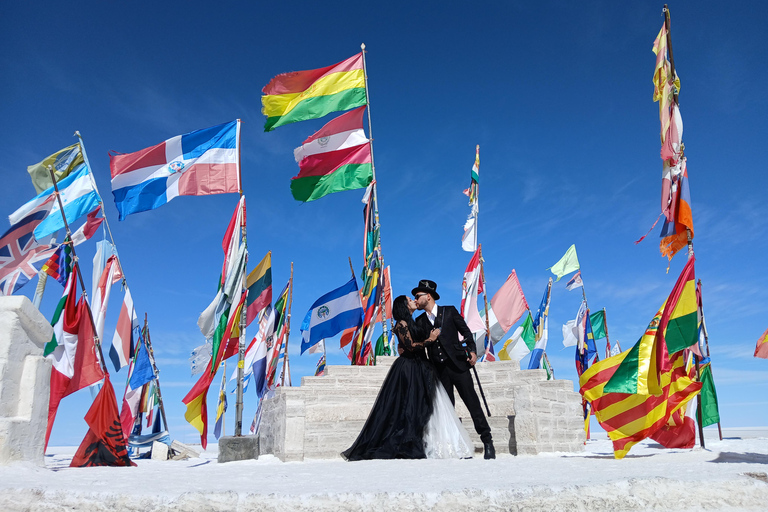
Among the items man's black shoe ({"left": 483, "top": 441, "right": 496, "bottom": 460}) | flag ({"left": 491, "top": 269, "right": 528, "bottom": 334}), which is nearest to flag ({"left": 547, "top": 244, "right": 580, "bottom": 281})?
flag ({"left": 491, "top": 269, "right": 528, "bottom": 334})

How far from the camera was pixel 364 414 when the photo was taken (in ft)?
26.9

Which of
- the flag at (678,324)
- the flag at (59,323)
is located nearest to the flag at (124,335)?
the flag at (59,323)

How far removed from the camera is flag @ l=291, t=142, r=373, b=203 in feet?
41.4

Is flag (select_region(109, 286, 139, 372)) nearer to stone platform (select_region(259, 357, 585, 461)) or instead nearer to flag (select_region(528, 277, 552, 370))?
stone platform (select_region(259, 357, 585, 461))

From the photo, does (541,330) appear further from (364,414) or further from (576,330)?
(364,414)

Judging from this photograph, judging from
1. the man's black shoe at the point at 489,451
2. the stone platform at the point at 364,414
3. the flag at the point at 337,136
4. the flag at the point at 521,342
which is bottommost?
the man's black shoe at the point at 489,451

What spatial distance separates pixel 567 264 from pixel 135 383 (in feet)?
47.4

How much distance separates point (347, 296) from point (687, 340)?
8542 millimetres

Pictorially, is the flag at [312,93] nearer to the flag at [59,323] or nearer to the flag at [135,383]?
the flag at [59,323]

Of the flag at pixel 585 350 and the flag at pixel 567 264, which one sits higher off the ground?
the flag at pixel 567 264

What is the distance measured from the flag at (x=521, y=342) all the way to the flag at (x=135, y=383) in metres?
11.2

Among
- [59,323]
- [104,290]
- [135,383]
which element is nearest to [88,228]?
[104,290]

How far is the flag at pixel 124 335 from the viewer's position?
41.1 feet

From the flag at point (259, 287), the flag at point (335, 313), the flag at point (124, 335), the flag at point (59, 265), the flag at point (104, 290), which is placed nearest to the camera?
the flag at point (59, 265)
